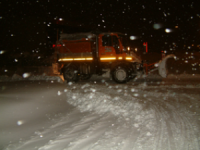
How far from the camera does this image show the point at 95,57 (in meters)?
13.0

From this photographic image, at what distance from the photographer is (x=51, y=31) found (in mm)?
26234

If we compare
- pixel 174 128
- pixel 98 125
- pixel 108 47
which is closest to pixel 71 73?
pixel 108 47

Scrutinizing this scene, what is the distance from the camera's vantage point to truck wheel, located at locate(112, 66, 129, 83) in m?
12.4

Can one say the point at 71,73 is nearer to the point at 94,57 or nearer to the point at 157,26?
the point at 94,57

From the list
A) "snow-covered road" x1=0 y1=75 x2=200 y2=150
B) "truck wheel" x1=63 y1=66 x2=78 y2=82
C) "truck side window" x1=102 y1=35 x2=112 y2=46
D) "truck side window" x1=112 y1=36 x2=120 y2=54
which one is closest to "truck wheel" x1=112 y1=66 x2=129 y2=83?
"truck side window" x1=112 y1=36 x2=120 y2=54

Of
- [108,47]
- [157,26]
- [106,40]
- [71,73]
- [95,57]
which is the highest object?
[157,26]

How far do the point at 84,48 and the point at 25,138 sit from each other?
33.7ft

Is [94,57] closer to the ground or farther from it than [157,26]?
closer to the ground

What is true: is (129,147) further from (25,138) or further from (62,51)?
(62,51)

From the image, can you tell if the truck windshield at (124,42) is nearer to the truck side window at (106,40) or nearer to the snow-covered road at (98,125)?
the truck side window at (106,40)

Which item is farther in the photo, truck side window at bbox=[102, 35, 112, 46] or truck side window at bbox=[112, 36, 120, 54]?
truck side window at bbox=[102, 35, 112, 46]

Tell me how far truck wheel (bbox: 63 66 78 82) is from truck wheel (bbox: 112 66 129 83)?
3022mm

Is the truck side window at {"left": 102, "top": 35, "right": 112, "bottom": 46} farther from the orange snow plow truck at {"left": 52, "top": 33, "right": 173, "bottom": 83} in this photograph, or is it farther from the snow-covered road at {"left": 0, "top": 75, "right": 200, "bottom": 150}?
the snow-covered road at {"left": 0, "top": 75, "right": 200, "bottom": 150}

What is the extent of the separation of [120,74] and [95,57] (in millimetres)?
2104
